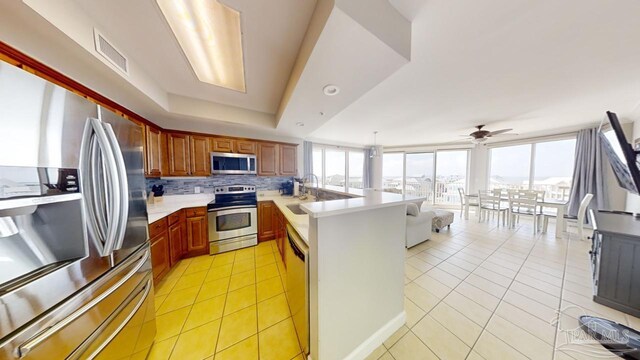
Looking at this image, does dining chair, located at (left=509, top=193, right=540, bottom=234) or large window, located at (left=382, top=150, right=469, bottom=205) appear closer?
dining chair, located at (left=509, top=193, right=540, bottom=234)

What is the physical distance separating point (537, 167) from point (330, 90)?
6.58 meters

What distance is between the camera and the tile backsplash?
9.88ft

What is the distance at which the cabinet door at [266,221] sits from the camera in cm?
313

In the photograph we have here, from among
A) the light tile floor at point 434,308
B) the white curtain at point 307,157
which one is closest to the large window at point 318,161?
the white curtain at point 307,157

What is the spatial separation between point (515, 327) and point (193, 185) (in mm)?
4431

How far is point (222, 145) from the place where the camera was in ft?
10.0

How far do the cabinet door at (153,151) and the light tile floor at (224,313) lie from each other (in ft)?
4.50

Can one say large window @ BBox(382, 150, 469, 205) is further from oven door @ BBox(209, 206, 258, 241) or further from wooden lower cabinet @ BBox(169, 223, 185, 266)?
wooden lower cabinet @ BBox(169, 223, 185, 266)

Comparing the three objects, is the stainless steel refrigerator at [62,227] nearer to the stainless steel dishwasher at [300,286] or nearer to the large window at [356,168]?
the stainless steel dishwasher at [300,286]

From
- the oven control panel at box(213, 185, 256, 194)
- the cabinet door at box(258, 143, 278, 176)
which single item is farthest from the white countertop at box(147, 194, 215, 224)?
the cabinet door at box(258, 143, 278, 176)

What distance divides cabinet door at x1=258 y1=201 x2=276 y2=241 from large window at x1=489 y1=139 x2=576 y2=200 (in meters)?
6.66

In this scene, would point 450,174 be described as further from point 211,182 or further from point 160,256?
A: point 160,256

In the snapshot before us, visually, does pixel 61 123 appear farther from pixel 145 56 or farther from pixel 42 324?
pixel 145 56

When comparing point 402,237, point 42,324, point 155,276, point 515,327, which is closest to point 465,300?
point 515,327
